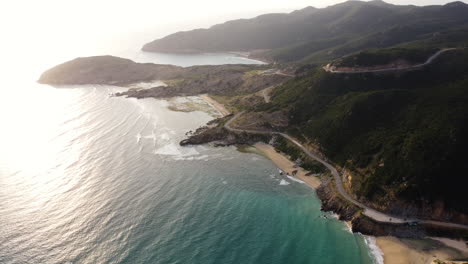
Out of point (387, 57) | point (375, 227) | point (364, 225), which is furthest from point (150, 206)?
point (387, 57)

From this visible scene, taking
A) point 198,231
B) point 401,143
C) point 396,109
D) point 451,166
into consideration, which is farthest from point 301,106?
point 198,231

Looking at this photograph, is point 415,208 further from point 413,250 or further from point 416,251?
point 416,251

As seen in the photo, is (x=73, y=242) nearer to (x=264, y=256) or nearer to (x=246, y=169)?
(x=264, y=256)

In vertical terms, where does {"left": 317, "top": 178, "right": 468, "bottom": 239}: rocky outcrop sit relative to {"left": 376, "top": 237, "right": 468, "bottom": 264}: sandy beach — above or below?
above

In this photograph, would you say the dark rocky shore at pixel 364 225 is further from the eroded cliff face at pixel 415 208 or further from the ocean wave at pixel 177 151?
the ocean wave at pixel 177 151

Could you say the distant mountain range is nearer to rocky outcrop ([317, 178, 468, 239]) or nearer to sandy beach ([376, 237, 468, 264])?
rocky outcrop ([317, 178, 468, 239])

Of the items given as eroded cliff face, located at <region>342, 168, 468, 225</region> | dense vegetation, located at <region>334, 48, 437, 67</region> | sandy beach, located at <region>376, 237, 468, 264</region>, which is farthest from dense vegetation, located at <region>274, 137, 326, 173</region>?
dense vegetation, located at <region>334, 48, 437, 67</region>
